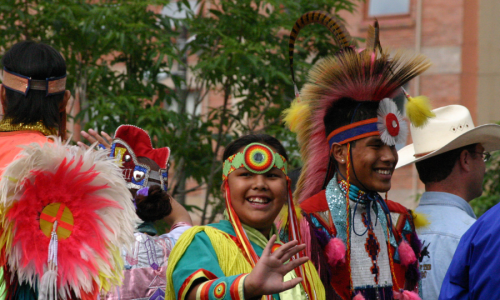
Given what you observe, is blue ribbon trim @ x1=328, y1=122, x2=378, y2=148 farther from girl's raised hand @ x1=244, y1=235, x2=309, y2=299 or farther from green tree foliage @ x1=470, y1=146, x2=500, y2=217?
green tree foliage @ x1=470, y1=146, x2=500, y2=217

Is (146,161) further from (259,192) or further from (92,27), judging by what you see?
(92,27)

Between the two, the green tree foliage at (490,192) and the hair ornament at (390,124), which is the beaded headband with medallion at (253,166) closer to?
the hair ornament at (390,124)

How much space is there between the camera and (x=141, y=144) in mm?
3287

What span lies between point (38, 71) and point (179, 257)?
945 mm

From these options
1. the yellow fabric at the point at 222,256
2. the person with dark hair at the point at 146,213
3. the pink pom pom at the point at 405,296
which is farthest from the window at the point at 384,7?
the yellow fabric at the point at 222,256

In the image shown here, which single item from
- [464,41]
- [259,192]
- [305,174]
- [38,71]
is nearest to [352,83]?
[305,174]

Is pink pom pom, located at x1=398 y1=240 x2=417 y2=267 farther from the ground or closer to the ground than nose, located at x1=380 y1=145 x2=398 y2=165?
closer to the ground

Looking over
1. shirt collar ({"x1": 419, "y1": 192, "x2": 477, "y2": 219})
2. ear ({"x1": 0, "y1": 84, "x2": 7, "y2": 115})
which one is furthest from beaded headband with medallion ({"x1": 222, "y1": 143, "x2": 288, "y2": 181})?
shirt collar ({"x1": 419, "y1": 192, "x2": 477, "y2": 219})

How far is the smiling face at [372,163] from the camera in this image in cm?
288

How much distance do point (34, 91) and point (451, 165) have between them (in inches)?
88.3

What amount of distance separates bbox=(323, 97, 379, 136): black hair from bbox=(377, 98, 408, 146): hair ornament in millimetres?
41

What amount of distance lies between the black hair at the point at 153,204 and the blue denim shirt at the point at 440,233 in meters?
1.30

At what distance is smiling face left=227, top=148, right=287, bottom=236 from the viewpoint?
2535 millimetres

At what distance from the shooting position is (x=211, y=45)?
513 centimetres
